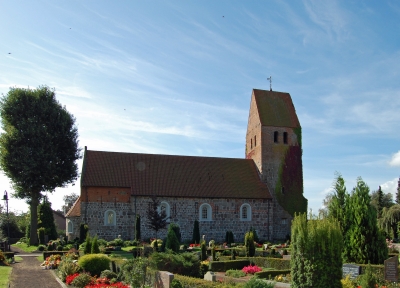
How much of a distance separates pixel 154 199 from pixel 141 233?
2630 millimetres

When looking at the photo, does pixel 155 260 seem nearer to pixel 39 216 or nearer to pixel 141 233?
pixel 141 233

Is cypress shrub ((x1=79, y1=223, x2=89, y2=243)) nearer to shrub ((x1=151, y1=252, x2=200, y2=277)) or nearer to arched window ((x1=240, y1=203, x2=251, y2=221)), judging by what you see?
arched window ((x1=240, y1=203, x2=251, y2=221))

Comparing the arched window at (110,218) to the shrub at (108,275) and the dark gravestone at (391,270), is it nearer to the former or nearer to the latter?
the shrub at (108,275)

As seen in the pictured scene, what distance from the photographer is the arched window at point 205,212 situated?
34.0 meters

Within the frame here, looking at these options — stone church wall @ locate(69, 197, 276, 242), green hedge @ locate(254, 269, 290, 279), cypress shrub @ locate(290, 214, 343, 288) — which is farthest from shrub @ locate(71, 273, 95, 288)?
stone church wall @ locate(69, 197, 276, 242)

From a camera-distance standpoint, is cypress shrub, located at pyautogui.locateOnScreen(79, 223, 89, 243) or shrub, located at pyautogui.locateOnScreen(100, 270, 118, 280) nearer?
shrub, located at pyautogui.locateOnScreen(100, 270, 118, 280)

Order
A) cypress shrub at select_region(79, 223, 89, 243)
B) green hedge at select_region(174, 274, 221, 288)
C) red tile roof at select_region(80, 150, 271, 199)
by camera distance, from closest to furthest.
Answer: green hedge at select_region(174, 274, 221, 288) < cypress shrub at select_region(79, 223, 89, 243) < red tile roof at select_region(80, 150, 271, 199)

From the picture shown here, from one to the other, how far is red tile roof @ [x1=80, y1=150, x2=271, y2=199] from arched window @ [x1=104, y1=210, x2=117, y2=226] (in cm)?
197

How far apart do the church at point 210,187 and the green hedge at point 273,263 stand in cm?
1324

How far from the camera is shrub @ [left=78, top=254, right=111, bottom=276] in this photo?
1684cm

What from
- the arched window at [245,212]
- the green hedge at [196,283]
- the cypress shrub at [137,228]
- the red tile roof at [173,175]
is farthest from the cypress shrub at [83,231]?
the green hedge at [196,283]

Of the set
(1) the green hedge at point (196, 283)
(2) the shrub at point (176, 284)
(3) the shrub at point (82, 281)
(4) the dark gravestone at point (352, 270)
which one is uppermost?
(1) the green hedge at point (196, 283)

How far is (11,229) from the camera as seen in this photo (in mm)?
48188

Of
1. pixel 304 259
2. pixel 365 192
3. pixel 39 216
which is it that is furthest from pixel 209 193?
pixel 304 259
